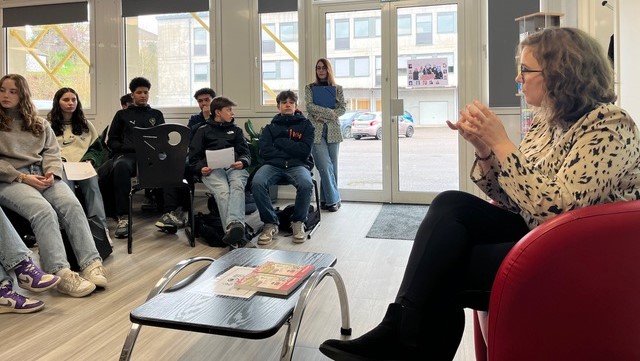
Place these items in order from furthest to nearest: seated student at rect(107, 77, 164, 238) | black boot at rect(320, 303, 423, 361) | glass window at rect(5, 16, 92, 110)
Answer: glass window at rect(5, 16, 92, 110), seated student at rect(107, 77, 164, 238), black boot at rect(320, 303, 423, 361)

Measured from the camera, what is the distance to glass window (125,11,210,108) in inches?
226

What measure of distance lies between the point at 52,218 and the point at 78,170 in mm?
820

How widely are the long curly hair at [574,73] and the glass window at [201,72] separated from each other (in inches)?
190

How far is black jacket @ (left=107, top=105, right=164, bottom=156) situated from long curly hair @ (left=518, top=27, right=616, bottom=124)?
371 centimetres

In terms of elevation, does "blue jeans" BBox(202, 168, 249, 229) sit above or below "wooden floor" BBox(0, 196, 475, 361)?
above

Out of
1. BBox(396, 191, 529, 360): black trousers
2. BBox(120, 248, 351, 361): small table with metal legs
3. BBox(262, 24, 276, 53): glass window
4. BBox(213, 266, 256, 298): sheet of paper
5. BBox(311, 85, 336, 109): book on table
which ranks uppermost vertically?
BBox(262, 24, 276, 53): glass window

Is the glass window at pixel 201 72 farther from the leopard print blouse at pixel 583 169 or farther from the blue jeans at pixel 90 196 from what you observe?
the leopard print blouse at pixel 583 169

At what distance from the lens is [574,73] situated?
1.34 metres

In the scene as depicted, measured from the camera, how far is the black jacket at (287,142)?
3977 millimetres

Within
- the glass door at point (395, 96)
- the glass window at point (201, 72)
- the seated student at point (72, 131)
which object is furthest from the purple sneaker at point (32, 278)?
the glass window at point (201, 72)

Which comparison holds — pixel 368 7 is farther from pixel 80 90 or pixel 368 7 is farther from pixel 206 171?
pixel 80 90

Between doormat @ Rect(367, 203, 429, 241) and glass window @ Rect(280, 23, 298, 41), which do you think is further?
glass window @ Rect(280, 23, 298, 41)

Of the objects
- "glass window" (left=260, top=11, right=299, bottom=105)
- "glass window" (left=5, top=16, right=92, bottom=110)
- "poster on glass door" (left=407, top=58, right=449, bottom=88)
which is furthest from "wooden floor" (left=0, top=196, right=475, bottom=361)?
"glass window" (left=5, top=16, right=92, bottom=110)

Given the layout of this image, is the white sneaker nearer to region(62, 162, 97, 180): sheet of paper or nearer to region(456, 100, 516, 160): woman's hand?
region(62, 162, 97, 180): sheet of paper
